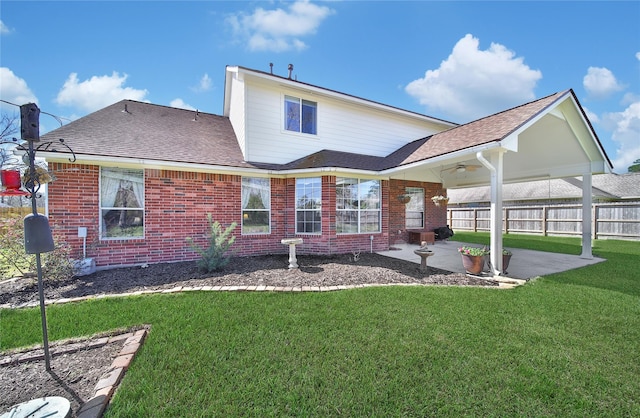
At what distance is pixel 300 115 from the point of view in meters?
10.2

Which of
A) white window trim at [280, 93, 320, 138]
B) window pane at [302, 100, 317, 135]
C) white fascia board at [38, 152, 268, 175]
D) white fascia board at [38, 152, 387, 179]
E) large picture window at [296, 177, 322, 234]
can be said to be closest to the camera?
white fascia board at [38, 152, 268, 175]

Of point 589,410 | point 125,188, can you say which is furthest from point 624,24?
point 125,188

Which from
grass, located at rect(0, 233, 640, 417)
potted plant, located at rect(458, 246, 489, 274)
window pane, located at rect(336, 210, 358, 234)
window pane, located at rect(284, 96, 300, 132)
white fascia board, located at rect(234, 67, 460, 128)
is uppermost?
white fascia board, located at rect(234, 67, 460, 128)

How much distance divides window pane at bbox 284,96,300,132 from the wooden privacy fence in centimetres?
1600

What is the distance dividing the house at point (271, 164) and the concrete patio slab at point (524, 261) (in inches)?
64.4

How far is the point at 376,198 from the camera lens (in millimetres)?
10180

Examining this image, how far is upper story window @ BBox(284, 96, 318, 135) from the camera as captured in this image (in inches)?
392

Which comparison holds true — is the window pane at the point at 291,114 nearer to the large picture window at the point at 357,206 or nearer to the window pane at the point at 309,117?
the window pane at the point at 309,117

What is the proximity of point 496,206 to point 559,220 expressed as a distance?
14.4 m

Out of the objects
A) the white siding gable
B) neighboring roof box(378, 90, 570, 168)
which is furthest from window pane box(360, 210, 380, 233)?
the white siding gable

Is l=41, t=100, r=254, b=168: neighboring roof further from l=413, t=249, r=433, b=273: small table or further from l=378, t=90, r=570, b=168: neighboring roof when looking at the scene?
l=378, t=90, r=570, b=168: neighboring roof

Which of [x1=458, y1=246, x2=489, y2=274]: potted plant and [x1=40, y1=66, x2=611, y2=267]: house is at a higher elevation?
[x1=40, y1=66, x2=611, y2=267]: house

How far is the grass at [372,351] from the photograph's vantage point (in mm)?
2344

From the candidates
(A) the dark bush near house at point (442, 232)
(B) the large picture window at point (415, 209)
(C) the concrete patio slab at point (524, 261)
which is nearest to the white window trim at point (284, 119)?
(B) the large picture window at point (415, 209)
